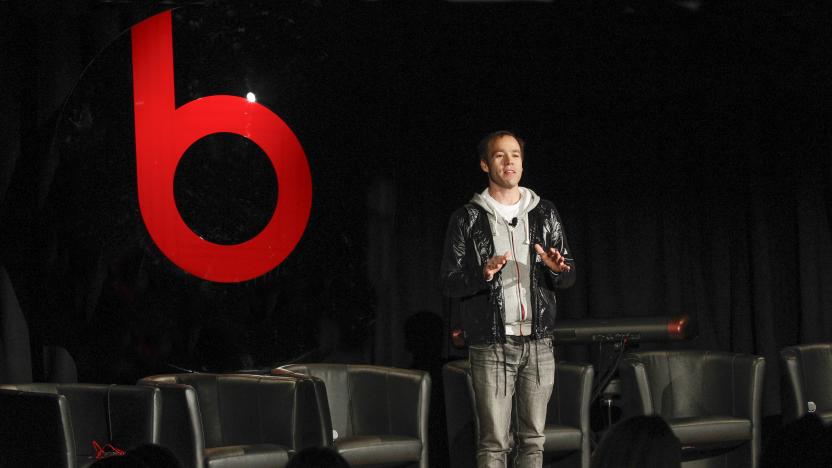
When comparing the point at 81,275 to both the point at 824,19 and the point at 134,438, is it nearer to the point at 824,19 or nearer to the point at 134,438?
the point at 134,438

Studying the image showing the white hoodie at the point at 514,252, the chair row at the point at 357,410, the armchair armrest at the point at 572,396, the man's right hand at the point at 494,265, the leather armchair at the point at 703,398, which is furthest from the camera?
the leather armchair at the point at 703,398

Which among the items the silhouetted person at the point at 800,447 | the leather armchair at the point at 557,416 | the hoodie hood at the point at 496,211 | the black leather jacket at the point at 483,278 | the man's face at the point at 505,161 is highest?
the man's face at the point at 505,161

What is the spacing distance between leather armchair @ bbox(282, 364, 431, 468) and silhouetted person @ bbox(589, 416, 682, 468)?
8.93 ft

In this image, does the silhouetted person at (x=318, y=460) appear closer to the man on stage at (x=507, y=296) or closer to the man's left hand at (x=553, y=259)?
the man's left hand at (x=553, y=259)

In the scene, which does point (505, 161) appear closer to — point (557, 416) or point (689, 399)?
point (557, 416)

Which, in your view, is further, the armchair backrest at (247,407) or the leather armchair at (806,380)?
the leather armchair at (806,380)

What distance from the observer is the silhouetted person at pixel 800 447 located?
151cm

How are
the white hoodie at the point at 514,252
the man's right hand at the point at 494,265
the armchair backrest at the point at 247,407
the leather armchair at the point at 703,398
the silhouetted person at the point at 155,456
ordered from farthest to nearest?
1. the leather armchair at the point at 703,398
2. the armchair backrest at the point at 247,407
3. the white hoodie at the point at 514,252
4. the man's right hand at the point at 494,265
5. the silhouetted person at the point at 155,456

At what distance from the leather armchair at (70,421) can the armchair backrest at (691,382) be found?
2272 mm

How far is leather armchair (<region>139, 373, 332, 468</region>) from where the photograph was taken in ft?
13.5

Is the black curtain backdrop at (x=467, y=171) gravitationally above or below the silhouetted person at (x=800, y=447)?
above

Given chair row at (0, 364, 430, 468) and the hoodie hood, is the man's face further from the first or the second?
chair row at (0, 364, 430, 468)

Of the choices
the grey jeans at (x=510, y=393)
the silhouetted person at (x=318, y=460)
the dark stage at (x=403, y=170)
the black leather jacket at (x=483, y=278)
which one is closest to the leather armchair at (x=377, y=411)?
the dark stage at (x=403, y=170)

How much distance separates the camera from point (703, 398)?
4.99 meters
